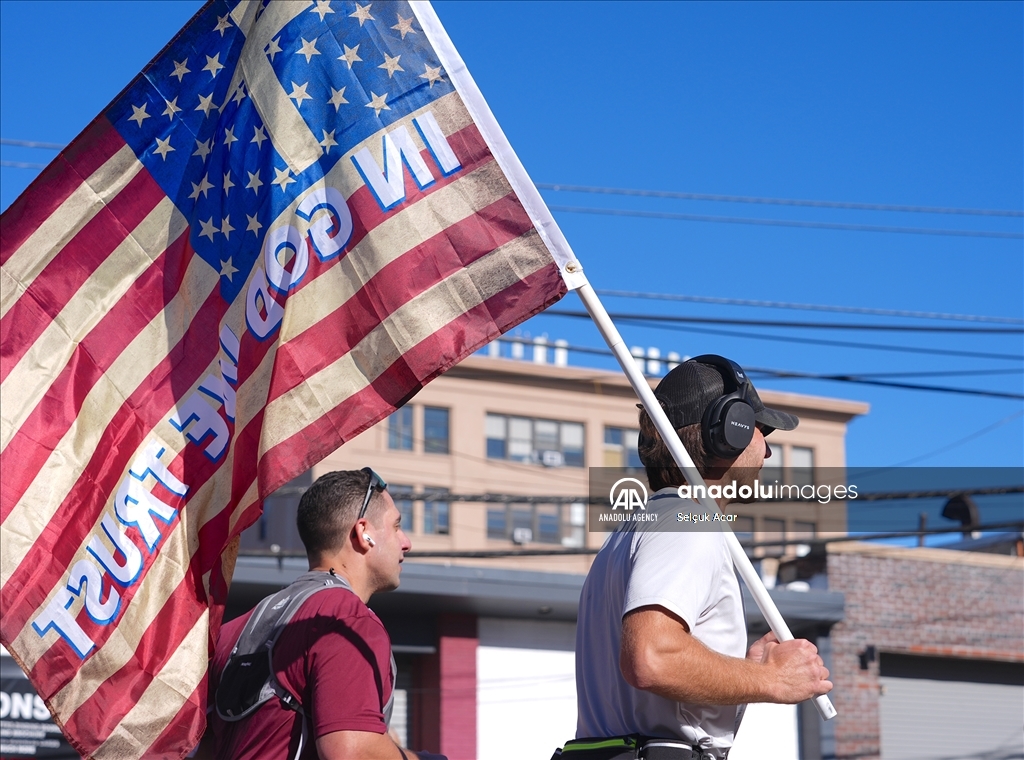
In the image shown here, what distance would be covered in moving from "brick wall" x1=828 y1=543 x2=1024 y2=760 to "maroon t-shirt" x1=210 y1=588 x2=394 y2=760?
838 inches

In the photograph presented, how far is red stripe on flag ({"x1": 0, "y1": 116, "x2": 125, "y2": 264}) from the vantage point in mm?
4316

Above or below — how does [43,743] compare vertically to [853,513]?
below

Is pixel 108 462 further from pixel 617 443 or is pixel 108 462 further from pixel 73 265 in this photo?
pixel 617 443

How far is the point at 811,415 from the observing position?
73.7 m

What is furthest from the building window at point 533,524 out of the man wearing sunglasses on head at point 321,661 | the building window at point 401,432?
the man wearing sunglasses on head at point 321,661

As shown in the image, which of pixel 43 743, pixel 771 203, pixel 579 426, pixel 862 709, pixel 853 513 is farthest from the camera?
pixel 579 426

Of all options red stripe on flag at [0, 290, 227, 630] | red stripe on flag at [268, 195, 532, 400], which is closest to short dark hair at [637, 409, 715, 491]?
red stripe on flag at [268, 195, 532, 400]

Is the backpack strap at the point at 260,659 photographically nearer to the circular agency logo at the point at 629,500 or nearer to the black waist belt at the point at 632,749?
the black waist belt at the point at 632,749

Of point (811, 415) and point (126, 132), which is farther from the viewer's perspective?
point (811, 415)

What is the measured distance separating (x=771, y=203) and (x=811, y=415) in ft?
191

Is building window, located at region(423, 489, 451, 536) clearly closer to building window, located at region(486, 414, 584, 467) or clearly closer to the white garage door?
building window, located at region(486, 414, 584, 467)

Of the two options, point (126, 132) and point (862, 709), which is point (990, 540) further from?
point (126, 132)

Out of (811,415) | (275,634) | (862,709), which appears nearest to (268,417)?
(275,634)

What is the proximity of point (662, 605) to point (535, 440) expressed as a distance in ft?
205
